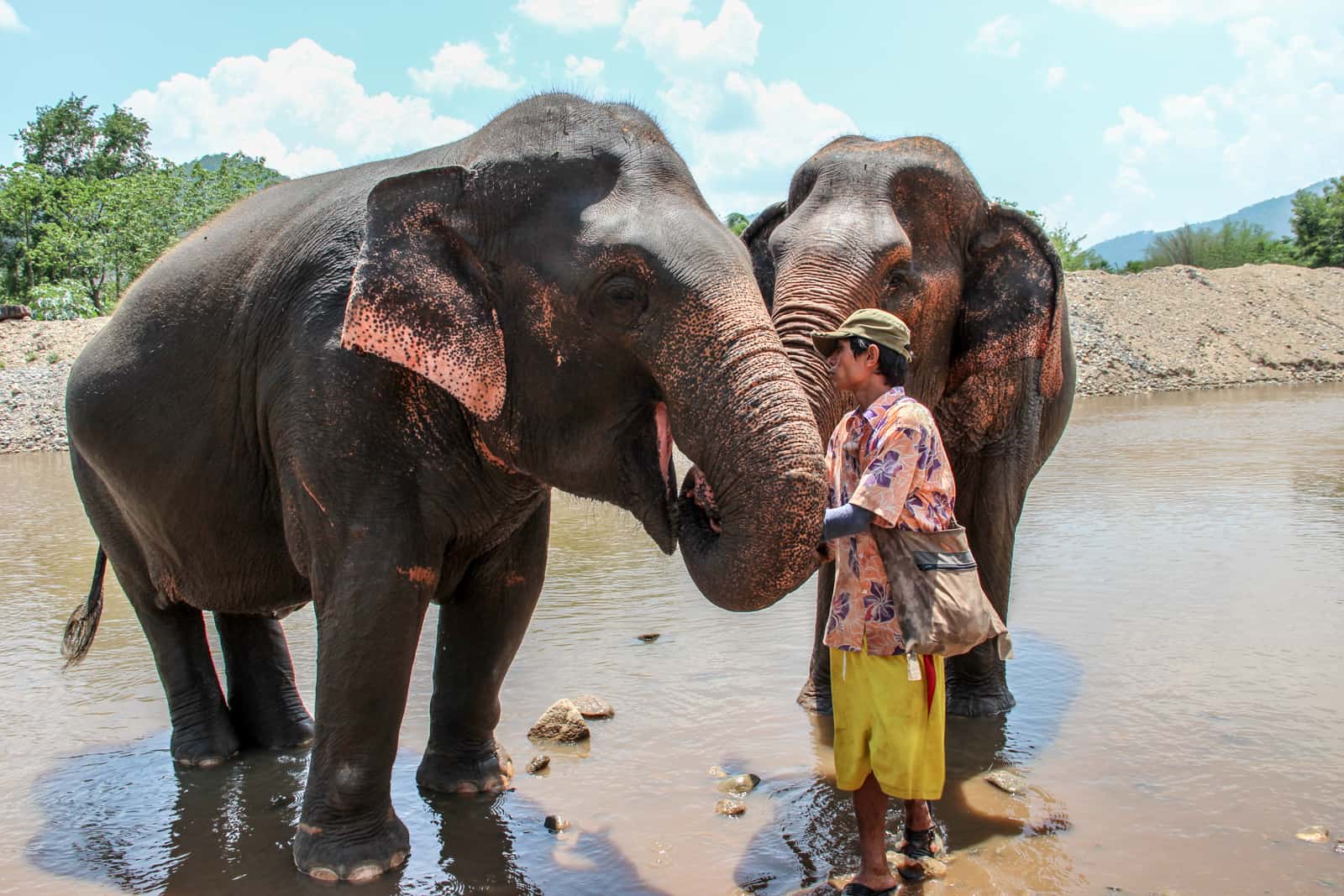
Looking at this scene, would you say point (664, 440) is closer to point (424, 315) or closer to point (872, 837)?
point (424, 315)

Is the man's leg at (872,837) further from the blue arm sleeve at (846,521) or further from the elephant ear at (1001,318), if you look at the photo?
the elephant ear at (1001,318)

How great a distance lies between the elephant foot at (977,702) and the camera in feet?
17.1

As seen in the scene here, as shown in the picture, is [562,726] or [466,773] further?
[562,726]

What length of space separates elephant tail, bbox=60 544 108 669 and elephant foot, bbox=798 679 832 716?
3.20 meters

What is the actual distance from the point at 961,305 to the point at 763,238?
104 cm

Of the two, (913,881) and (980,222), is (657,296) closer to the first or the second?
(913,881)

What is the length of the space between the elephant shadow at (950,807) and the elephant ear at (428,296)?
166 centimetres

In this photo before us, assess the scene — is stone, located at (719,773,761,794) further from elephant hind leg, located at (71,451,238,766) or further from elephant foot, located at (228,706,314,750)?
elephant hind leg, located at (71,451,238,766)

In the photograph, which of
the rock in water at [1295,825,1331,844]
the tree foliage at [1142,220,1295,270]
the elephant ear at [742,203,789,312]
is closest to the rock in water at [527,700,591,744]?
the elephant ear at [742,203,789,312]

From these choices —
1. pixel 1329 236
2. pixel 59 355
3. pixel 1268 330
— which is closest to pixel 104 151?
pixel 59 355

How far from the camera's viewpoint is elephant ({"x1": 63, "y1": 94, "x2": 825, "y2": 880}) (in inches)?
125

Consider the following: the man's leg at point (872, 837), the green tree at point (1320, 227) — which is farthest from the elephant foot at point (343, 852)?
the green tree at point (1320, 227)

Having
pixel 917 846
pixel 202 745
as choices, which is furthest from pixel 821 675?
pixel 202 745

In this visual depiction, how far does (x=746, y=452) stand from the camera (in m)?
3.00
